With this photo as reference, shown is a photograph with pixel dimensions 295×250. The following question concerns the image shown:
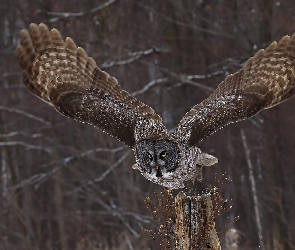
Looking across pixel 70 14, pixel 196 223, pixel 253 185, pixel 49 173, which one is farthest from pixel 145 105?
pixel 49 173

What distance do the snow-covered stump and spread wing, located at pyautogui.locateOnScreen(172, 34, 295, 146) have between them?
0.70m

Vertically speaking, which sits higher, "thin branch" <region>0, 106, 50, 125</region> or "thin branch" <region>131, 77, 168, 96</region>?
"thin branch" <region>0, 106, 50, 125</region>

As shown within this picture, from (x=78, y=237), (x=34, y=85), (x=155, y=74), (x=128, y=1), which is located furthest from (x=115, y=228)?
(x=34, y=85)

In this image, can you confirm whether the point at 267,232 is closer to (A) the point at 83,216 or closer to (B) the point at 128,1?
(A) the point at 83,216

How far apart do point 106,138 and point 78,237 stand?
1.59 m

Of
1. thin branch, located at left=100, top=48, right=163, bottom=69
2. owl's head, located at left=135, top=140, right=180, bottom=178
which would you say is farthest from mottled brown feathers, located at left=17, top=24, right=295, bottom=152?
thin branch, located at left=100, top=48, right=163, bottom=69

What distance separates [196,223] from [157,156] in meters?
0.60

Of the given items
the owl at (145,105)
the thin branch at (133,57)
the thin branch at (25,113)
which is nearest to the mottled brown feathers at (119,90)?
the owl at (145,105)

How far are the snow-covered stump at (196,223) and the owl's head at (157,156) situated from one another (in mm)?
457

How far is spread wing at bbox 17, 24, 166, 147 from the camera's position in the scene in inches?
293

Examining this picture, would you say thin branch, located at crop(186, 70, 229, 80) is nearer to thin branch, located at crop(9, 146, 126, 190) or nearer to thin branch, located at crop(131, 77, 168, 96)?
thin branch, located at crop(131, 77, 168, 96)

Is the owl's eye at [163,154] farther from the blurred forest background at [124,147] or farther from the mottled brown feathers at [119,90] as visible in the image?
the blurred forest background at [124,147]

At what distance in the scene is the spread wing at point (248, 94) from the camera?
7185 millimetres

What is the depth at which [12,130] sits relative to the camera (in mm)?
17781
